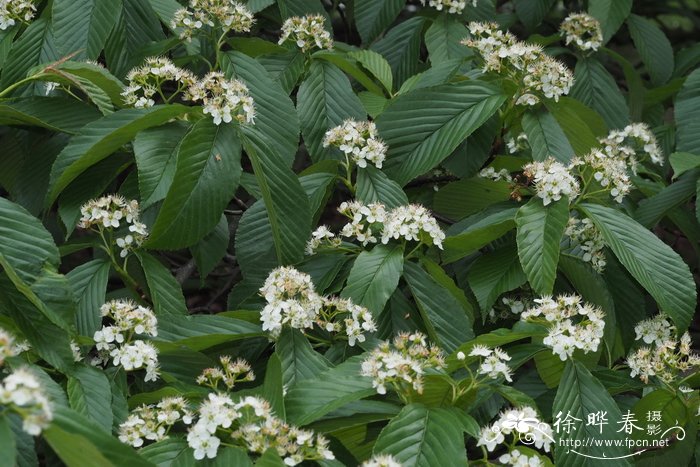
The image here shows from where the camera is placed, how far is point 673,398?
8.18ft

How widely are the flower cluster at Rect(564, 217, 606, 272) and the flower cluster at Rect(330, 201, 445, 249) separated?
0.50 meters

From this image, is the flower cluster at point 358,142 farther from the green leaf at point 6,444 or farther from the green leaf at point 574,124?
the green leaf at point 6,444

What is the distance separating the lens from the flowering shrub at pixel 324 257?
212 centimetres

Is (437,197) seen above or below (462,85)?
below

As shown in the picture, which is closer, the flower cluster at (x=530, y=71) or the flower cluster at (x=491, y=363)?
the flower cluster at (x=491, y=363)

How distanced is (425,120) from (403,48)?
2.89ft

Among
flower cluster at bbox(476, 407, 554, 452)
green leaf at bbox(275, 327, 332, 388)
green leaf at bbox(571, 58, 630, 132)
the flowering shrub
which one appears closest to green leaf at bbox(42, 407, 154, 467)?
the flowering shrub

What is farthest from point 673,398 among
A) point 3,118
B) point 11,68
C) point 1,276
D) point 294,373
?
point 11,68

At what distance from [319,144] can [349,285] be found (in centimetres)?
73

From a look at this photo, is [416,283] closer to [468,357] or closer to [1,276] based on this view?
[468,357]

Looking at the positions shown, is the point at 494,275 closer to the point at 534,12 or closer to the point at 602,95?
the point at 602,95

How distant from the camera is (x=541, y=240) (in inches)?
102

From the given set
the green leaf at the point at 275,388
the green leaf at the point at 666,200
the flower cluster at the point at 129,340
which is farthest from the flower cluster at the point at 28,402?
the green leaf at the point at 666,200

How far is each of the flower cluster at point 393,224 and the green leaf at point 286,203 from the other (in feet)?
0.41
